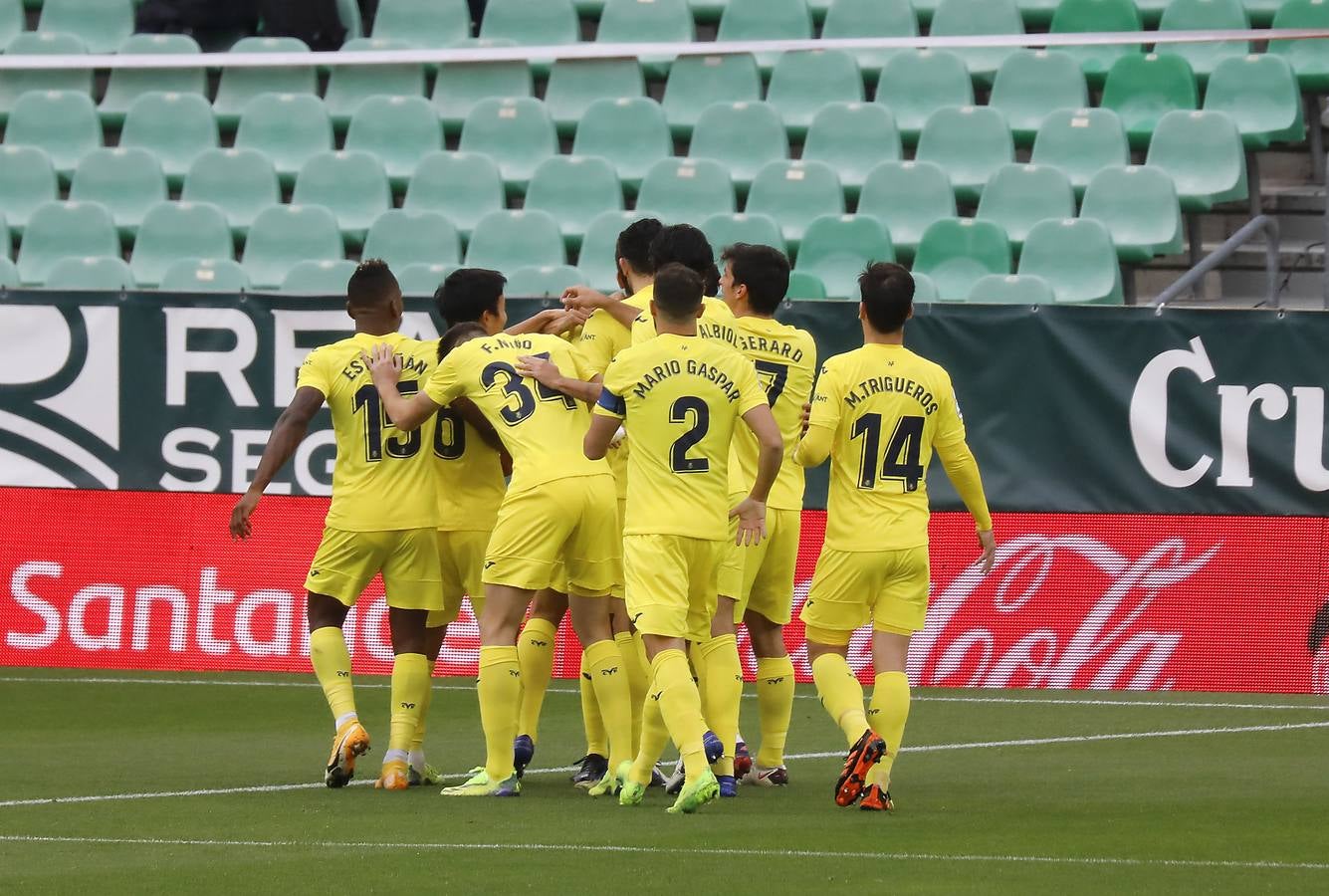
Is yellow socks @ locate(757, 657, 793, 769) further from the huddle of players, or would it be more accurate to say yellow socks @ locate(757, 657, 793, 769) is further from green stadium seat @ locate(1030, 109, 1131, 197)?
green stadium seat @ locate(1030, 109, 1131, 197)

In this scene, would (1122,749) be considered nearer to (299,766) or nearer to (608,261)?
(299,766)

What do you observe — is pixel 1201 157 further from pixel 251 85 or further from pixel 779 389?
pixel 251 85

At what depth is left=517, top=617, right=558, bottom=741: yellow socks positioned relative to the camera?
8008 millimetres

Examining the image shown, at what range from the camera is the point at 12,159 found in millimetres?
15617

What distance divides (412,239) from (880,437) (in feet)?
23.6

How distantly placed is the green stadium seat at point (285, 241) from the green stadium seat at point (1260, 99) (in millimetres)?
6083

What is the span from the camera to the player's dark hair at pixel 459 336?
25.7ft

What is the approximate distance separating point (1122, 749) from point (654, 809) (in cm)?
272

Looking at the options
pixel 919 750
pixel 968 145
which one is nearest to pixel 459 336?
pixel 919 750

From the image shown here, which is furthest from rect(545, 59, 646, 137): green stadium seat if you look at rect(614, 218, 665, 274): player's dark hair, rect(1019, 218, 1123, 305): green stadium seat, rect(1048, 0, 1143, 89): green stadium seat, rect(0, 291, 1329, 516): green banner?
rect(614, 218, 665, 274): player's dark hair

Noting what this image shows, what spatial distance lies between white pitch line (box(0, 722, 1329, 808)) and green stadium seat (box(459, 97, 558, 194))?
6.96m

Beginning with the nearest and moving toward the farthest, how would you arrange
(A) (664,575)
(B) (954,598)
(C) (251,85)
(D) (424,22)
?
(A) (664,575) < (B) (954,598) < (C) (251,85) < (D) (424,22)

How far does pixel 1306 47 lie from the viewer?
14.6 meters

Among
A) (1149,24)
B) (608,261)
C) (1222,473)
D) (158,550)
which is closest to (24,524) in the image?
(158,550)
